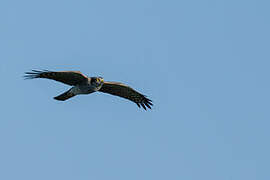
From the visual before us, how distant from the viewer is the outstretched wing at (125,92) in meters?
32.9

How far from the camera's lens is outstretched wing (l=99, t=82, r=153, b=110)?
32.9 m

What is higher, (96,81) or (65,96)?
(96,81)

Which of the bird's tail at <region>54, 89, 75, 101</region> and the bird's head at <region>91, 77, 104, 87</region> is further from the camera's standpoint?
the bird's tail at <region>54, 89, 75, 101</region>

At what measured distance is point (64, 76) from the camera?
31.1 meters

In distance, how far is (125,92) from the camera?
33.7 metres

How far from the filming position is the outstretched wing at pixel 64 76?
3069 cm

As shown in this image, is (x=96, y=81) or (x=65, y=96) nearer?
(x=96, y=81)

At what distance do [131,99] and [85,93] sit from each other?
301 cm

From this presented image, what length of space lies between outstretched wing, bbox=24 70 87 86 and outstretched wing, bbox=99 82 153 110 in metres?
1.54

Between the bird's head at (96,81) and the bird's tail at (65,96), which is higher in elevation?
the bird's head at (96,81)

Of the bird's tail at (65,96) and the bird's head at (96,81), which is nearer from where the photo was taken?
the bird's head at (96,81)

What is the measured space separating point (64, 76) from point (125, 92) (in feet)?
10.8

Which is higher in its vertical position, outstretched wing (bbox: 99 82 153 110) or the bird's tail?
outstretched wing (bbox: 99 82 153 110)

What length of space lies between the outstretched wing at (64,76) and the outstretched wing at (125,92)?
1542mm
